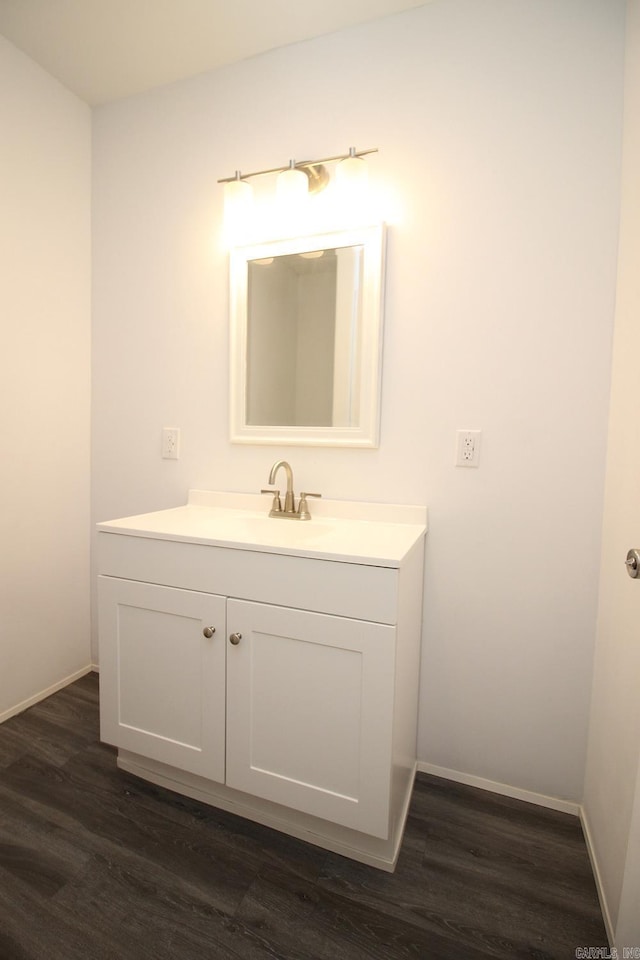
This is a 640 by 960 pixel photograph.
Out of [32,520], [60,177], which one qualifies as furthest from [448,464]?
[60,177]

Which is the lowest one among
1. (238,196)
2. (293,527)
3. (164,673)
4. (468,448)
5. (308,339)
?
A: (164,673)

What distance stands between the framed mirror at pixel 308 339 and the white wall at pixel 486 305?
0.07 meters

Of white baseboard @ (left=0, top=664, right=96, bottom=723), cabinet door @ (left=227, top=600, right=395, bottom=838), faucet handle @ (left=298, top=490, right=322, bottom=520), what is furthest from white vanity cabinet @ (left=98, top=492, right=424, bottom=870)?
white baseboard @ (left=0, top=664, right=96, bottom=723)

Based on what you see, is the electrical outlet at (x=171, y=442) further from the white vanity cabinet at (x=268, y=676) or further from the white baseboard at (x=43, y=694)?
the white baseboard at (x=43, y=694)

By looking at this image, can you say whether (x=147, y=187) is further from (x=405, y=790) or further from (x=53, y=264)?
(x=405, y=790)

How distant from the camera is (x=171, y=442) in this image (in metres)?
1.81

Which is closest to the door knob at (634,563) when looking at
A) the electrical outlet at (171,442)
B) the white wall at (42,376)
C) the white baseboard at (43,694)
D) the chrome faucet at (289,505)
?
the chrome faucet at (289,505)

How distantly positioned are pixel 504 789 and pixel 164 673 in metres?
1.12

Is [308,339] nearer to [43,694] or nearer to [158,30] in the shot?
[158,30]

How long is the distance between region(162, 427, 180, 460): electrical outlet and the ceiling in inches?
52.1

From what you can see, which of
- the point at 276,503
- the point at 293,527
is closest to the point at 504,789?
the point at 293,527

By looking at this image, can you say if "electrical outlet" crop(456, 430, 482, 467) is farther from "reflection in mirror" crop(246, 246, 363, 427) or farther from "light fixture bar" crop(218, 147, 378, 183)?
"light fixture bar" crop(218, 147, 378, 183)

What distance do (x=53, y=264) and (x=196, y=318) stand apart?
63 cm

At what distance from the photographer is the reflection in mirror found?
4.92ft
